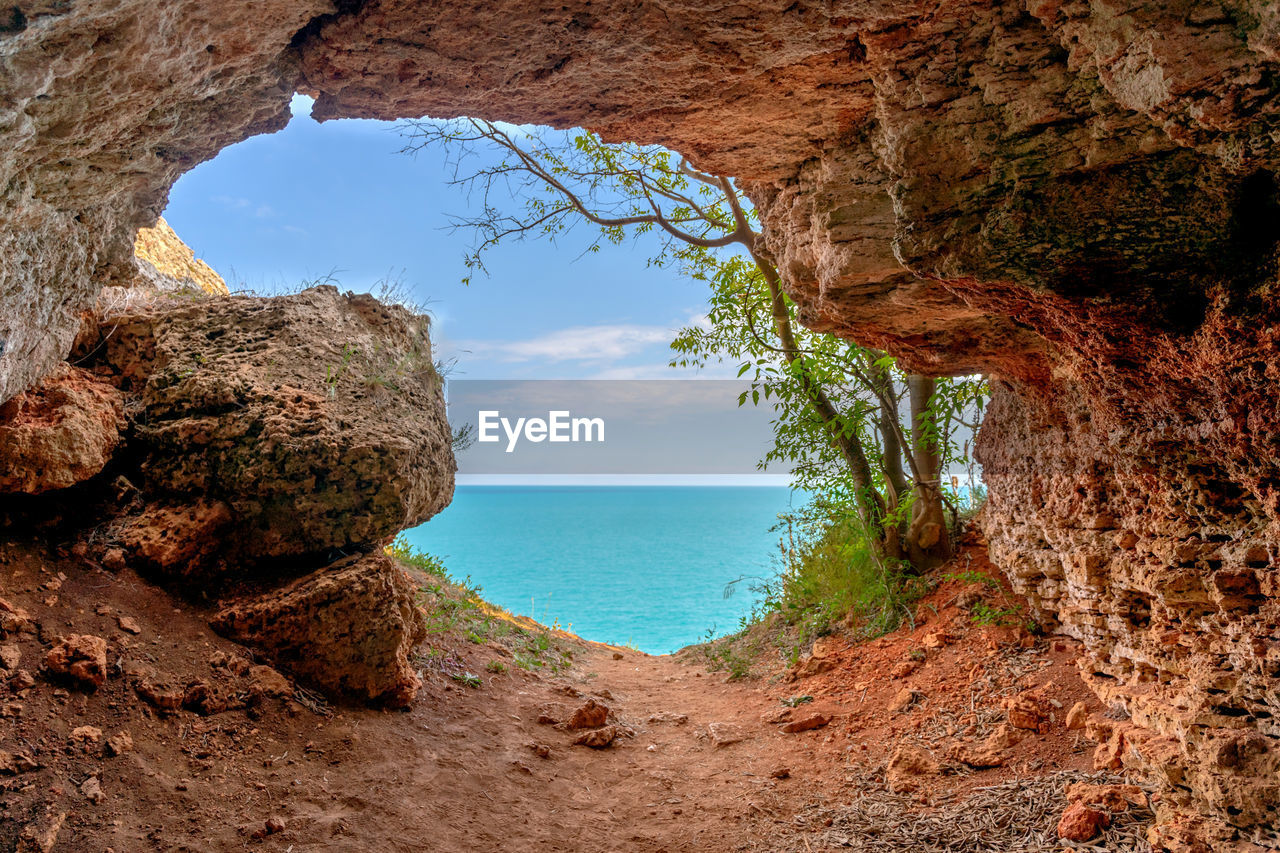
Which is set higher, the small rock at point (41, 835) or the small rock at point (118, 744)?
the small rock at point (118, 744)

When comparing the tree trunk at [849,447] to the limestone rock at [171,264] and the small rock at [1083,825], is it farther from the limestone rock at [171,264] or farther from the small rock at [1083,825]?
the limestone rock at [171,264]

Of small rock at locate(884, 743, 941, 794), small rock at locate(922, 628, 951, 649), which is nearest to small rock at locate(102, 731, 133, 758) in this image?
small rock at locate(884, 743, 941, 794)

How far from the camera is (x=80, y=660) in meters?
3.03

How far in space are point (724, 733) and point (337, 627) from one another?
262 centimetres

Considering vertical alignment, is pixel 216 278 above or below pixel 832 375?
above

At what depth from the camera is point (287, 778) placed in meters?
3.22

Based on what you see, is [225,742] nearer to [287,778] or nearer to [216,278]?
[287,778]

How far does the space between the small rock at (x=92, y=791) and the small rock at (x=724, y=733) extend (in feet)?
10.7

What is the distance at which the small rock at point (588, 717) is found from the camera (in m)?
4.65

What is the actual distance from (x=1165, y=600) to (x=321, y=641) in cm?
408

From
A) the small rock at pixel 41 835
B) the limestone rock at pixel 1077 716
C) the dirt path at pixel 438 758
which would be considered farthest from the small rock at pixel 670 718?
the small rock at pixel 41 835

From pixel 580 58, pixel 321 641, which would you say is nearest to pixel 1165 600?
pixel 580 58

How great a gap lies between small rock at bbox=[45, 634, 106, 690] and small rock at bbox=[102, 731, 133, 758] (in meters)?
0.28

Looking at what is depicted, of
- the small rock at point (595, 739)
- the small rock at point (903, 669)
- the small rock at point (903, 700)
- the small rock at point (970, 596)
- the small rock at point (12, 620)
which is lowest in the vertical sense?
the small rock at point (595, 739)
